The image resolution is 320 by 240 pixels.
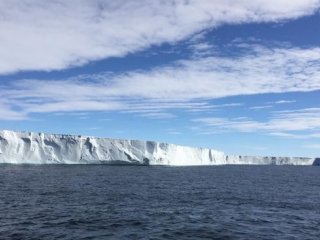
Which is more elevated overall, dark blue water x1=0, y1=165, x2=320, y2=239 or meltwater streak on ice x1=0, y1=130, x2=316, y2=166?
meltwater streak on ice x1=0, y1=130, x2=316, y2=166

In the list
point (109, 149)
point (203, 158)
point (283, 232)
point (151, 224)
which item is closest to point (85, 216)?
point (151, 224)

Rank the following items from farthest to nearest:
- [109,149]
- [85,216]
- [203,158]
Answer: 1. [203,158]
2. [109,149]
3. [85,216]

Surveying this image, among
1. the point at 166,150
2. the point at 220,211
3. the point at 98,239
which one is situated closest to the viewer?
the point at 98,239

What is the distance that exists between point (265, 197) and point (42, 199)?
18385 mm

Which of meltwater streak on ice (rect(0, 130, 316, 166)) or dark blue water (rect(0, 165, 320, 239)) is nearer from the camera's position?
dark blue water (rect(0, 165, 320, 239))

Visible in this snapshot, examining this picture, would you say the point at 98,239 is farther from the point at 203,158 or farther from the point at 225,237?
the point at 203,158

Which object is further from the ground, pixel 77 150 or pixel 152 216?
pixel 77 150

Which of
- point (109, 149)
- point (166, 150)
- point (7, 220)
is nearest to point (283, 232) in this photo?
point (7, 220)

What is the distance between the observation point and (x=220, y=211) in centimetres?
2625

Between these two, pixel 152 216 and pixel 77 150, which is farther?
pixel 77 150

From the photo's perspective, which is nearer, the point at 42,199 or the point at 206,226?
the point at 206,226

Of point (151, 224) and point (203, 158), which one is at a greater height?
point (203, 158)

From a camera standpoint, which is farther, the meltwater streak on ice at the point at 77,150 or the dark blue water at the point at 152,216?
the meltwater streak on ice at the point at 77,150

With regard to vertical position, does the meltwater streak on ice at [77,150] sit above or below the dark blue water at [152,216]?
above
